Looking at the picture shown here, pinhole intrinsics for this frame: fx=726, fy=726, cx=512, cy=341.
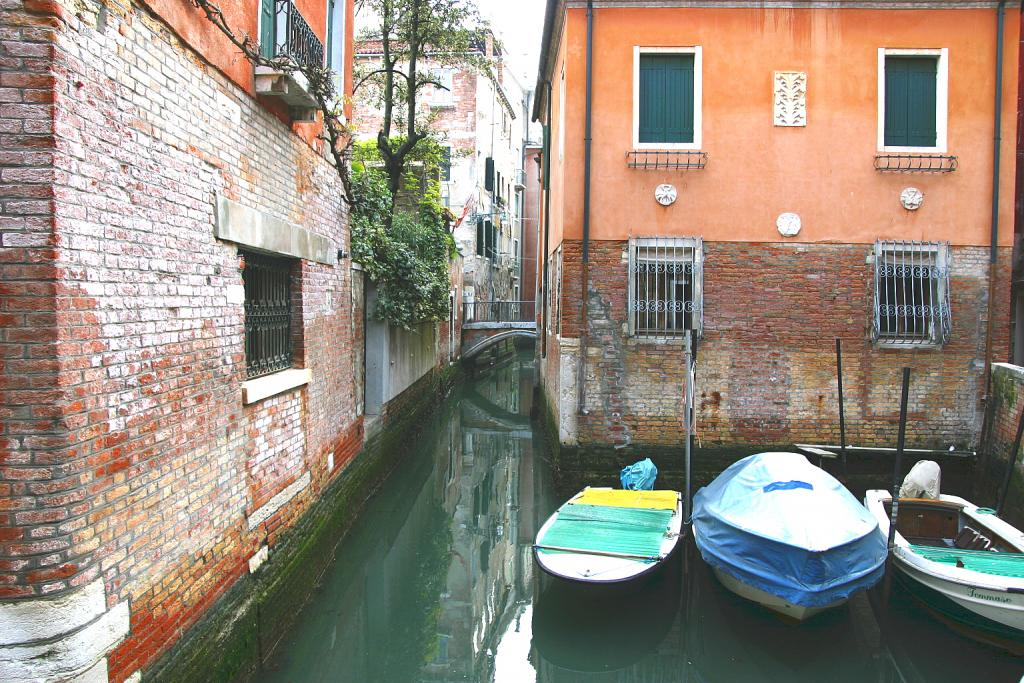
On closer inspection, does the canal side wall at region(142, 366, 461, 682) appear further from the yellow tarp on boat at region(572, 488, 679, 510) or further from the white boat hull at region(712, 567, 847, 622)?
the white boat hull at region(712, 567, 847, 622)

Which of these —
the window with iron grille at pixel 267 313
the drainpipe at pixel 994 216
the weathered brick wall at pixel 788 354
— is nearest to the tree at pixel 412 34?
the weathered brick wall at pixel 788 354

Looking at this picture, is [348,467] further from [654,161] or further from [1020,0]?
[1020,0]

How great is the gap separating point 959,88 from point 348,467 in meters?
8.47

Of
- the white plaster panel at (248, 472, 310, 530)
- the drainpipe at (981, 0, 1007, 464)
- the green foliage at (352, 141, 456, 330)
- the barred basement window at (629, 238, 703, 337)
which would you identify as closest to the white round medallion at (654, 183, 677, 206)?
the barred basement window at (629, 238, 703, 337)

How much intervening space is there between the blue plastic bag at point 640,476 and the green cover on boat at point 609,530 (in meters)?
0.87

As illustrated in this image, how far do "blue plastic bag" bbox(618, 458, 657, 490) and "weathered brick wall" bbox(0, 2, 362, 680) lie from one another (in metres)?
4.08

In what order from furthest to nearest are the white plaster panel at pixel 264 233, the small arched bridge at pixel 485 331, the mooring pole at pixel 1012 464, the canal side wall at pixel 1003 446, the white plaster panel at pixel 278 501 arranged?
the small arched bridge at pixel 485 331 < the canal side wall at pixel 1003 446 < the mooring pole at pixel 1012 464 < the white plaster panel at pixel 278 501 < the white plaster panel at pixel 264 233

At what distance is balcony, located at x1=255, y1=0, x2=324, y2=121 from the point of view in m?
5.37

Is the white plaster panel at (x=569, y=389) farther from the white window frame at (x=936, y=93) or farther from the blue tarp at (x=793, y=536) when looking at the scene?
the white window frame at (x=936, y=93)

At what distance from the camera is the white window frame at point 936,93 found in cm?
859

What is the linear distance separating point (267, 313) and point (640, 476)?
4433 mm

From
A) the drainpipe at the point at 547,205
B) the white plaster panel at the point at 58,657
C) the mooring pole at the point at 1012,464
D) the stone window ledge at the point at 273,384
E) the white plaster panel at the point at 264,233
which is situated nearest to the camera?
the white plaster panel at the point at 58,657

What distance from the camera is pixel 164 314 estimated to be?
390 centimetres

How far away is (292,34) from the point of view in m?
5.92
